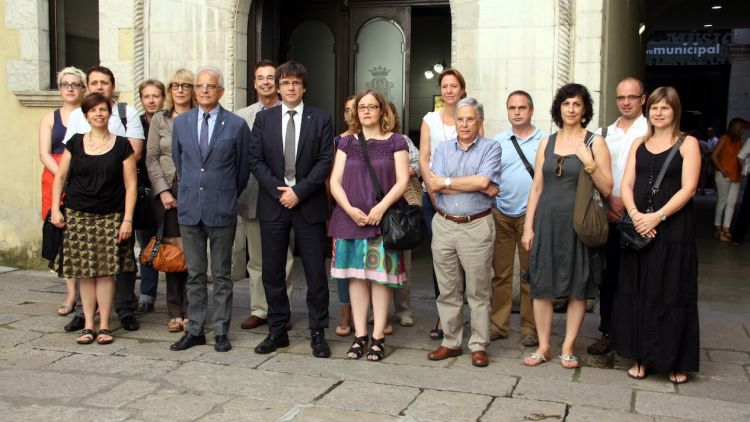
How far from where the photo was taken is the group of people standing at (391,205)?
5281 mm

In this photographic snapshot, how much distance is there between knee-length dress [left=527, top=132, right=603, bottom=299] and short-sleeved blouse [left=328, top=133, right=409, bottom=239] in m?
0.98

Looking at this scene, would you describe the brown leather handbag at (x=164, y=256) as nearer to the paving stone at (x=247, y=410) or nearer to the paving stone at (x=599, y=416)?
the paving stone at (x=247, y=410)

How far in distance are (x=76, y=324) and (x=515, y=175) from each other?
3428mm

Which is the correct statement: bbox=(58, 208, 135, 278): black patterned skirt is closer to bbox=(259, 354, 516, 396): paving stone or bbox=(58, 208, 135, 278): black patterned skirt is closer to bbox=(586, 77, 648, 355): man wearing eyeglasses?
bbox=(259, 354, 516, 396): paving stone

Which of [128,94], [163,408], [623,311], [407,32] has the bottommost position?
[163,408]

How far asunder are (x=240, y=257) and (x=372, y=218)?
127 inches

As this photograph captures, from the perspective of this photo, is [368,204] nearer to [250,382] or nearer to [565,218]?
[565,218]

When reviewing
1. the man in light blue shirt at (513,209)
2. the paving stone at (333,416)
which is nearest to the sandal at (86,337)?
the paving stone at (333,416)

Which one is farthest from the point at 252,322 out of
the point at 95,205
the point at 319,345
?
the point at 95,205

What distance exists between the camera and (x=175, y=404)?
4.69m

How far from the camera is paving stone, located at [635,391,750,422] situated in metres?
4.62

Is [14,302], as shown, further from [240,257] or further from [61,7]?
[61,7]

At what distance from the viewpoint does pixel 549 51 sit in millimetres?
7375

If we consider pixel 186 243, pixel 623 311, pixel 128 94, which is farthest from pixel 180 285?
pixel 623 311
